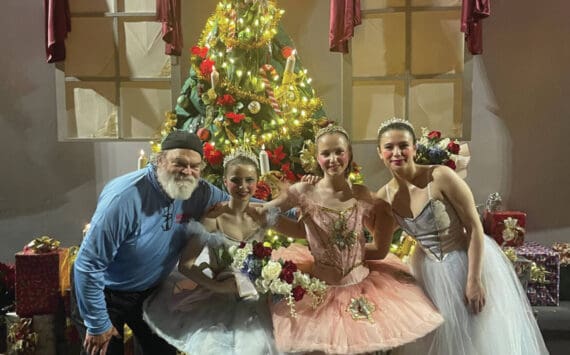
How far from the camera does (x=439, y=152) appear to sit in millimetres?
3346

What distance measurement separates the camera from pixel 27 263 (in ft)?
11.7

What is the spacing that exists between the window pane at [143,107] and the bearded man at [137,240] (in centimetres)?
263

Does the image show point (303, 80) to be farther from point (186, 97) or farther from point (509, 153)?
point (509, 153)

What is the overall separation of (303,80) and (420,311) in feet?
7.77

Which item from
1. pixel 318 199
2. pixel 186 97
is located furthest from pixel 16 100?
pixel 318 199

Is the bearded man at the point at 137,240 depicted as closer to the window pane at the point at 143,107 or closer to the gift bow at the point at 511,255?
the gift bow at the point at 511,255

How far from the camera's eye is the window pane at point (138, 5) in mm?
5082

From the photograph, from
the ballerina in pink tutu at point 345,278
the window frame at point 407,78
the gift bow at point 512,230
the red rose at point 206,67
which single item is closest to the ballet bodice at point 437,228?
the ballerina in pink tutu at point 345,278

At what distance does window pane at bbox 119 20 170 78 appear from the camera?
514cm

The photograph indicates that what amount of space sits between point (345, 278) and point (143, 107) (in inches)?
133

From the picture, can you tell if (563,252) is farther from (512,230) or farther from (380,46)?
(380,46)

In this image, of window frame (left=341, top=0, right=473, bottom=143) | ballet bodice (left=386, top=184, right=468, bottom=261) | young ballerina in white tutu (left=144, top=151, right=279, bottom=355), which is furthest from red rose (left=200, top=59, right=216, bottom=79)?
ballet bodice (left=386, top=184, right=468, bottom=261)

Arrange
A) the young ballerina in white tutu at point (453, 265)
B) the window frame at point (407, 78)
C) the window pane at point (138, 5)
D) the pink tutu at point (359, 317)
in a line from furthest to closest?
the window pane at point (138, 5) < the window frame at point (407, 78) < the young ballerina in white tutu at point (453, 265) < the pink tutu at point (359, 317)

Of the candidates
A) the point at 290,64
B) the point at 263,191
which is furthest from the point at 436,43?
the point at 263,191
